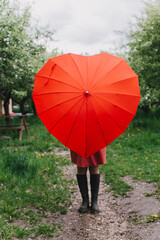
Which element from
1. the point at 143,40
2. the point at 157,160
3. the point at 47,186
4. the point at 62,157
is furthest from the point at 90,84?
the point at 143,40

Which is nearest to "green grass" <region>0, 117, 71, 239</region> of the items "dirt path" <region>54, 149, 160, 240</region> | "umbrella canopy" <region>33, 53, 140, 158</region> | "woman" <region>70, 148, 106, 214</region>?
"dirt path" <region>54, 149, 160, 240</region>

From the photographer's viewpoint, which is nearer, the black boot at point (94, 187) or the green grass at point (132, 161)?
the black boot at point (94, 187)

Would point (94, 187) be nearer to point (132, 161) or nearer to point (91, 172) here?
point (91, 172)

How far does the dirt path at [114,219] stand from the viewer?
349 cm

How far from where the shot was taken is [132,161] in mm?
6836

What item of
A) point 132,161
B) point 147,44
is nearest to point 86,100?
point 132,161

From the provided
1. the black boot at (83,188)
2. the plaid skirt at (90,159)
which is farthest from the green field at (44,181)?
the plaid skirt at (90,159)

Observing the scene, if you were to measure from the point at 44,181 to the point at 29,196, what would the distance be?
0.85 m

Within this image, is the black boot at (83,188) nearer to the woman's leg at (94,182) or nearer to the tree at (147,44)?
the woman's leg at (94,182)

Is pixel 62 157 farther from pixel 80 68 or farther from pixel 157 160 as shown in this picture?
pixel 80 68

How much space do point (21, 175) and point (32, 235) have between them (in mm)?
1896

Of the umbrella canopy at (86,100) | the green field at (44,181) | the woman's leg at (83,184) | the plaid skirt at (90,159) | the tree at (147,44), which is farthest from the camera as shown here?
the tree at (147,44)

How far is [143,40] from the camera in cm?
997

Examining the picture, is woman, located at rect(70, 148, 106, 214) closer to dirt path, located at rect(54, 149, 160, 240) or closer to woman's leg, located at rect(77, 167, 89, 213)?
woman's leg, located at rect(77, 167, 89, 213)
